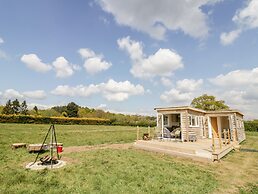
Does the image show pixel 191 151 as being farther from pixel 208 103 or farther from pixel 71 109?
pixel 71 109

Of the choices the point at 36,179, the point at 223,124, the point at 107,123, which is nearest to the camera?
the point at 36,179

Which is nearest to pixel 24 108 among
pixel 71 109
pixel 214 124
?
pixel 71 109

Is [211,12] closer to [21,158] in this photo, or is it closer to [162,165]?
[162,165]

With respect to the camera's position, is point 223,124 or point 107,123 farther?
point 107,123

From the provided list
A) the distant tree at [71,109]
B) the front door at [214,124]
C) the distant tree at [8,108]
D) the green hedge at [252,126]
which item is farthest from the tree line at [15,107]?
the green hedge at [252,126]

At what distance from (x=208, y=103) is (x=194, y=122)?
2920 cm

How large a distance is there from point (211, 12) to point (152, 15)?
4.26 meters

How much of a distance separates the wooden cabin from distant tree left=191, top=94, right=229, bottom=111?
24120 millimetres

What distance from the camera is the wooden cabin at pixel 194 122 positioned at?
15.5 meters

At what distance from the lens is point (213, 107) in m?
43.5

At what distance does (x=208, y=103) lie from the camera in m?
43.1

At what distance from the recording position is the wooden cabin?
15547mm

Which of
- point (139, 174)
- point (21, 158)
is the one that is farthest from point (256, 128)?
point (21, 158)

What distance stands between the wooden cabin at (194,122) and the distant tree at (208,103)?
24.1 m
